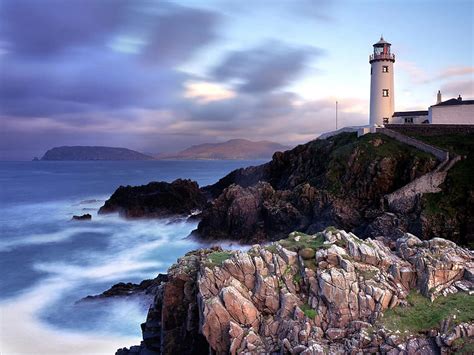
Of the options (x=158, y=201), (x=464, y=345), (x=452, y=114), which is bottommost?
(x=464, y=345)

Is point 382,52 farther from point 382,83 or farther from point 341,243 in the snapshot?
point 341,243

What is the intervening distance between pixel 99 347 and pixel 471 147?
36608 millimetres

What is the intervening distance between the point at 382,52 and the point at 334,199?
2540 cm

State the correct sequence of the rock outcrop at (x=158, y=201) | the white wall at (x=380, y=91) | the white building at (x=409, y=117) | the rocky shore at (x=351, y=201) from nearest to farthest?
the rocky shore at (x=351, y=201)
the white building at (x=409, y=117)
the white wall at (x=380, y=91)
the rock outcrop at (x=158, y=201)

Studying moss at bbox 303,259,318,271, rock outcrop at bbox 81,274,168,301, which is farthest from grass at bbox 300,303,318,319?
rock outcrop at bbox 81,274,168,301

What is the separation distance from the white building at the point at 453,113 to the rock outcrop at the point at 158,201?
31017 mm

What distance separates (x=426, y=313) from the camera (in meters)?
13.8

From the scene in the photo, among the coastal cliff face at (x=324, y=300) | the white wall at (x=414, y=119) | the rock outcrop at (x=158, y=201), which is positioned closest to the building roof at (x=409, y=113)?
the white wall at (x=414, y=119)

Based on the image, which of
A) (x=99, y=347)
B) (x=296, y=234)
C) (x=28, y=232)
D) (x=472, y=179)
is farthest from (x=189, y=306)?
(x=28, y=232)

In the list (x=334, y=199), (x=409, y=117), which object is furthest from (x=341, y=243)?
(x=409, y=117)

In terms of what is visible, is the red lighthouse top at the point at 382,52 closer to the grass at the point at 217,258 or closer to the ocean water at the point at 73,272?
the ocean water at the point at 73,272

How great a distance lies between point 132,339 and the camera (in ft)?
75.4

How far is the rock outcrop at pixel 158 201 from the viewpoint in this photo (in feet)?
176

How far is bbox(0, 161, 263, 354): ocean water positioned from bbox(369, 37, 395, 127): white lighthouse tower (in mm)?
27699
